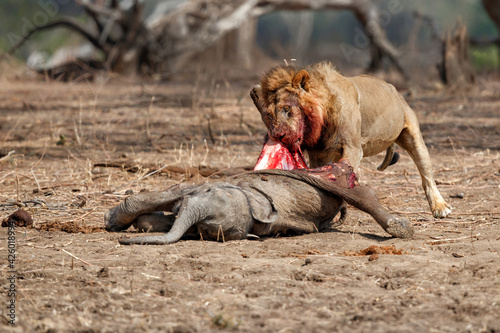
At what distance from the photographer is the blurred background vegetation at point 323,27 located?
2088 centimetres

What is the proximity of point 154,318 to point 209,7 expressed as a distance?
41.4 ft

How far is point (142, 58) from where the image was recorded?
1559 centimetres

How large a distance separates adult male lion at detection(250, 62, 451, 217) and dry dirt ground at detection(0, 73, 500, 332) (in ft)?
2.04

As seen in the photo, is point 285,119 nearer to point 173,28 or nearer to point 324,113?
point 324,113

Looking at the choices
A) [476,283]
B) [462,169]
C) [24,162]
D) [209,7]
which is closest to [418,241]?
[476,283]

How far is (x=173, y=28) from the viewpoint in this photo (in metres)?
15.3

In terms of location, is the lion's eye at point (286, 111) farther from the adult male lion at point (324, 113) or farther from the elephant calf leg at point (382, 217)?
the elephant calf leg at point (382, 217)

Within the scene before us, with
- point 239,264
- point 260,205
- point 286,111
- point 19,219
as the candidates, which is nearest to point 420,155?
point 286,111

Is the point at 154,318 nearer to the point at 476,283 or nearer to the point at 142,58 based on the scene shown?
the point at 476,283

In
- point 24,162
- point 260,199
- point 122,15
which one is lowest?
point 24,162

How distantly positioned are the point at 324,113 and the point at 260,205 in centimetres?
98

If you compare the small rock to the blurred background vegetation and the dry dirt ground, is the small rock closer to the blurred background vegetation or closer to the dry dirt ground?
the dry dirt ground

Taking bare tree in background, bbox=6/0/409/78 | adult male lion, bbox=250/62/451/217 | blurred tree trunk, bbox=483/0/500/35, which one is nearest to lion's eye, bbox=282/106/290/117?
adult male lion, bbox=250/62/451/217

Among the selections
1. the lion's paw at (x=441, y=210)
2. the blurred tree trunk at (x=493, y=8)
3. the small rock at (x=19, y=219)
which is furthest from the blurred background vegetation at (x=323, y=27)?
the small rock at (x=19, y=219)
